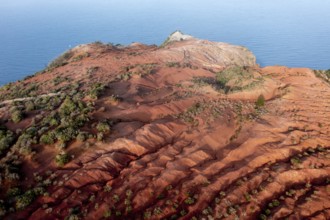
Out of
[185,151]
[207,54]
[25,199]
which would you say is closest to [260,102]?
[185,151]

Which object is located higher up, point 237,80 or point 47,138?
point 47,138

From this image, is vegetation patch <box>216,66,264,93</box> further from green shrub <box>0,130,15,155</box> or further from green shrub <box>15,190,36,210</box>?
green shrub <box>15,190,36,210</box>

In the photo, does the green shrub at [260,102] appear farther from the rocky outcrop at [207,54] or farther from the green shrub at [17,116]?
the green shrub at [17,116]

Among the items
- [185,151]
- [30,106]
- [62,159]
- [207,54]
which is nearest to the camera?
[62,159]

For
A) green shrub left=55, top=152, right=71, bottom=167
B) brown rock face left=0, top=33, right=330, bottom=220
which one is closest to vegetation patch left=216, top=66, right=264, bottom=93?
brown rock face left=0, top=33, right=330, bottom=220

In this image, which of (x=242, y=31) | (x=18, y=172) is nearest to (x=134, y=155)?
(x=18, y=172)

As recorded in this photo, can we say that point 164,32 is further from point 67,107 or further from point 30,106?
point 67,107

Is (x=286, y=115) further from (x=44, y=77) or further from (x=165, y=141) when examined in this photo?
(x=44, y=77)
